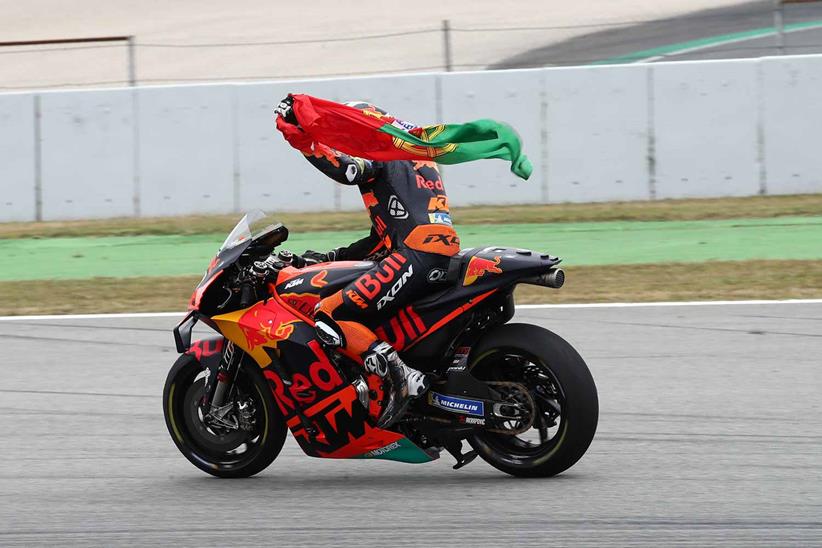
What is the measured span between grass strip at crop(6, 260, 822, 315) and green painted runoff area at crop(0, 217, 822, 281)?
48 centimetres

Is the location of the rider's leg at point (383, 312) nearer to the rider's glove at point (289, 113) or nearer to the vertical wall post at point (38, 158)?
the rider's glove at point (289, 113)

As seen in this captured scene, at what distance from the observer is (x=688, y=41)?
22.5 m

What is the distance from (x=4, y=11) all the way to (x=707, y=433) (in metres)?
29.2

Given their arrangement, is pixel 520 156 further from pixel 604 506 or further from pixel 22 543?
pixel 22 543

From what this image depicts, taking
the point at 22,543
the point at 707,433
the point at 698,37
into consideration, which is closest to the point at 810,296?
the point at 707,433

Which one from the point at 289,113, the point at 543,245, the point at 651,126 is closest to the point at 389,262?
the point at 289,113

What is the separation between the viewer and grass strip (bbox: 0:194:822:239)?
1421 cm

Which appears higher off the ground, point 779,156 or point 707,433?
point 779,156

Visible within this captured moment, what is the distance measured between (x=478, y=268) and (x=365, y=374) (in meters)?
0.68

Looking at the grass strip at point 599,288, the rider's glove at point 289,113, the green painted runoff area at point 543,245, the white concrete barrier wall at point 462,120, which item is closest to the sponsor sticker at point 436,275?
the rider's glove at point 289,113

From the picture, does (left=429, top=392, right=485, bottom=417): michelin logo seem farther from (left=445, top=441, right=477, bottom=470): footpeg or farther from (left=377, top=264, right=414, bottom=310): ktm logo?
(left=377, top=264, right=414, bottom=310): ktm logo

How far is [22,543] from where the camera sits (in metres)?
4.89

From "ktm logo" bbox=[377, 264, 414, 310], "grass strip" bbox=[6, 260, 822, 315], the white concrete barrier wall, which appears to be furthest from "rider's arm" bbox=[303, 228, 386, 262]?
the white concrete barrier wall

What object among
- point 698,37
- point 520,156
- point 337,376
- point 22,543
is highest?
point 698,37
